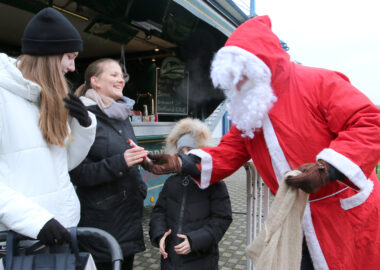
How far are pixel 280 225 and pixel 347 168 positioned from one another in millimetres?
369

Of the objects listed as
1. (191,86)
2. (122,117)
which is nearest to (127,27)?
(191,86)

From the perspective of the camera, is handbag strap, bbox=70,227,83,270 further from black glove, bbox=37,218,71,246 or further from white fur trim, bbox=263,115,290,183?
white fur trim, bbox=263,115,290,183

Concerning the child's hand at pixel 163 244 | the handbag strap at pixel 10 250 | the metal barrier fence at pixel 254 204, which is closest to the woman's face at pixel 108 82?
the child's hand at pixel 163 244

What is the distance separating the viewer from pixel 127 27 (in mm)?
5102

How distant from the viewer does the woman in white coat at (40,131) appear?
3.75ft

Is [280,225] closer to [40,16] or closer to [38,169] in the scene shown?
[38,169]

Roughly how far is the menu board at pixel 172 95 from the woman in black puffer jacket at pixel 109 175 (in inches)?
230

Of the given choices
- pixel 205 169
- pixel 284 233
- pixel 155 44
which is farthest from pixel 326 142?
pixel 155 44

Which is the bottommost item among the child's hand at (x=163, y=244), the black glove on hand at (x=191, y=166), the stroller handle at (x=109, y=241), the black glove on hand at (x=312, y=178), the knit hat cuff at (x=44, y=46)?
the child's hand at (x=163, y=244)

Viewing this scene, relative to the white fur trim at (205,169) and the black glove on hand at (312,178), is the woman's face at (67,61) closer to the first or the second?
the white fur trim at (205,169)

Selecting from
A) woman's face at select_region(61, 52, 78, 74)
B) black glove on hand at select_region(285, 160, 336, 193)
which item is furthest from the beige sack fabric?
woman's face at select_region(61, 52, 78, 74)

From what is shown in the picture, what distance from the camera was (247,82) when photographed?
1605mm

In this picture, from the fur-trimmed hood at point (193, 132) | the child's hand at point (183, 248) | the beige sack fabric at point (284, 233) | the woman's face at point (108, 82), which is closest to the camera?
the beige sack fabric at point (284, 233)

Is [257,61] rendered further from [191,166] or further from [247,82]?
[191,166]
